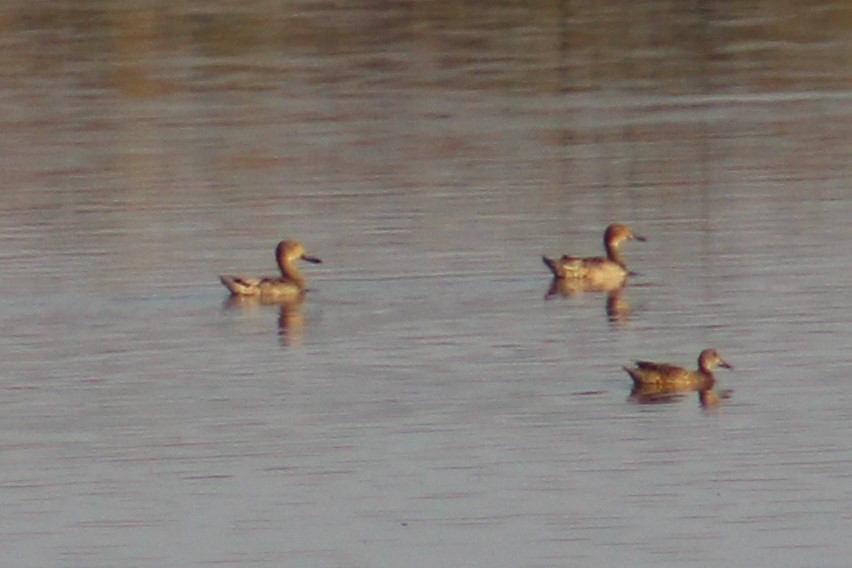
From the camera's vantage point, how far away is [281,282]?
18016 mm

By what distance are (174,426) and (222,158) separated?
394 inches

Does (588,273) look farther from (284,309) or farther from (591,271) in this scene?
(284,309)

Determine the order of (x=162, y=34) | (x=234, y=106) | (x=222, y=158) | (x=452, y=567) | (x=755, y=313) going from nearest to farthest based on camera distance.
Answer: (x=452, y=567) → (x=755, y=313) → (x=222, y=158) → (x=234, y=106) → (x=162, y=34)

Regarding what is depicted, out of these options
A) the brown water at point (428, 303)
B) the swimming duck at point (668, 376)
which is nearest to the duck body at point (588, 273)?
the brown water at point (428, 303)

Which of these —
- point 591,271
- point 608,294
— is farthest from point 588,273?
point 608,294

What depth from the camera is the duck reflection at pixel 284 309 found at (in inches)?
659

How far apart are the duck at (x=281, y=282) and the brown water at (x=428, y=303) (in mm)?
168

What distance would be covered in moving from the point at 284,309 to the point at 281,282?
0.32m

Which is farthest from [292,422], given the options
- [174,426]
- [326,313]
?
[326,313]

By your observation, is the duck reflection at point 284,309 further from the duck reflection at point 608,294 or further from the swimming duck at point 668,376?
the swimming duck at point 668,376

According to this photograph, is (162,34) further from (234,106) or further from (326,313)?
(326,313)

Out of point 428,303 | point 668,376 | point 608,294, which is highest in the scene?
point 608,294

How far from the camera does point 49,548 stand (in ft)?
38.2

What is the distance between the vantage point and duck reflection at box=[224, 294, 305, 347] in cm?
1673
